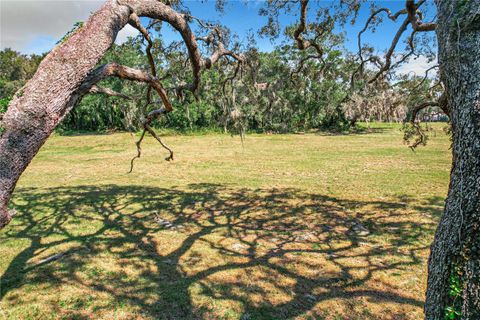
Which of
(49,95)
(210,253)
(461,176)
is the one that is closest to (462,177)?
(461,176)

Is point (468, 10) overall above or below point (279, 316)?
above

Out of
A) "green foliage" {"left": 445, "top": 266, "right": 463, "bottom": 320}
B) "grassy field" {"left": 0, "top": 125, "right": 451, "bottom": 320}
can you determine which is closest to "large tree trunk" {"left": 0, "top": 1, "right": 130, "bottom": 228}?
"grassy field" {"left": 0, "top": 125, "right": 451, "bottom": 320}

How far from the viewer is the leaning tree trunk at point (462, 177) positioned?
2078 mm

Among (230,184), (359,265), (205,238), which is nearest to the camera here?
(359,265)

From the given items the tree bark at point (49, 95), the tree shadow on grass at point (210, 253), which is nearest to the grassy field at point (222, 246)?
the tree shadow on grass at point (210, 253)

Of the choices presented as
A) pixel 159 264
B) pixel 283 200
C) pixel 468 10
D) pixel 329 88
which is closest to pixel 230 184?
pixel 283 200

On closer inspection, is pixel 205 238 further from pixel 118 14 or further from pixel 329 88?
pixel 329 88

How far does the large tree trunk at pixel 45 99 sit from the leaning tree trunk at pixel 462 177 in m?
2.74

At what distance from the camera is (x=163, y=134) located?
28562mm

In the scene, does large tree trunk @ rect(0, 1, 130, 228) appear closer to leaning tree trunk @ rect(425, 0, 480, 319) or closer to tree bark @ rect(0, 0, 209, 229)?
tree bark @ rect(0, 0, 209, 229)

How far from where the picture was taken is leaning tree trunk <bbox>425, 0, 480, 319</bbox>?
6.82 ft

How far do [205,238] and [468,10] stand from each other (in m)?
4.95

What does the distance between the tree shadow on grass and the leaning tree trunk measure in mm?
1851

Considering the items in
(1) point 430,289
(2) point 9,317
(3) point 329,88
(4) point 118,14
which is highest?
(3) point 329,88
